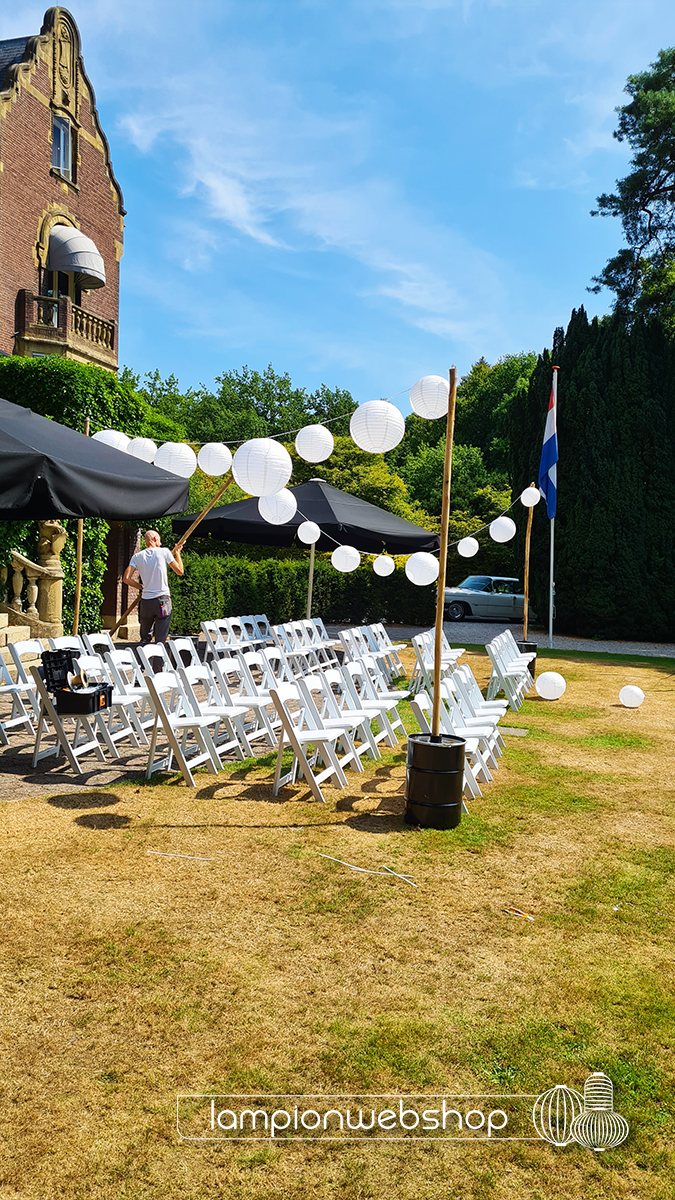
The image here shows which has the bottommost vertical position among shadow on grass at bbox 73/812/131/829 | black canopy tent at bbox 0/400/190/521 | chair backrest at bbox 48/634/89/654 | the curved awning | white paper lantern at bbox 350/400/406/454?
shadow on grass at bbox 73/812/131/829

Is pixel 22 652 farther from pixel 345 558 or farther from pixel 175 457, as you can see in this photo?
pixel 345 558

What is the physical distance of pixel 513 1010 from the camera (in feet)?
10.9

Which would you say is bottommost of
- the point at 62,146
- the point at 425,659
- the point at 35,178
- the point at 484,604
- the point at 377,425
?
the point at 425,659

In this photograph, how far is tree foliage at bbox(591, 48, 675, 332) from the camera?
960 inches

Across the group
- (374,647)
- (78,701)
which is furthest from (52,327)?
(78,701)

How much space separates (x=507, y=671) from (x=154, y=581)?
14.4 feet

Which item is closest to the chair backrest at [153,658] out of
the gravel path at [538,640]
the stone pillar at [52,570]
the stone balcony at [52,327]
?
the stone pillar at [52,570]

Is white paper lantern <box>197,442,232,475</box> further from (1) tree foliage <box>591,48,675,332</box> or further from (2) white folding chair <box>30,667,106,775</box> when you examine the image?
(1) tree foliage <box>591,48,675,332</box>

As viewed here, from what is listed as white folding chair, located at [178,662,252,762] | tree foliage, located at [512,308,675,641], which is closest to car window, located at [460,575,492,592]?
tree foliage, located at [512,308,675,641]

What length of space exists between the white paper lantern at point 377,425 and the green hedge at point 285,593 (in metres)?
8.79

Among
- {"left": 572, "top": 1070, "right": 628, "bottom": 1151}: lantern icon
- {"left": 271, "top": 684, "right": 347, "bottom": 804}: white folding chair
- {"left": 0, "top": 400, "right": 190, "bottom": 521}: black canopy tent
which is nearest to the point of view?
{"left": 572, "top": 1070, "right": 628, "bottom": 1151}: lantern icon

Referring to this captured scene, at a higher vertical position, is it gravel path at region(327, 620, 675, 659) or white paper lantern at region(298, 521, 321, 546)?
white paper lantern at region(298, 521, 321, 546)

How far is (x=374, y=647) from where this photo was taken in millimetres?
12562

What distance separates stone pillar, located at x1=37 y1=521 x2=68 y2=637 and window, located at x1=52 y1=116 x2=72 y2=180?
15708 millimetres
